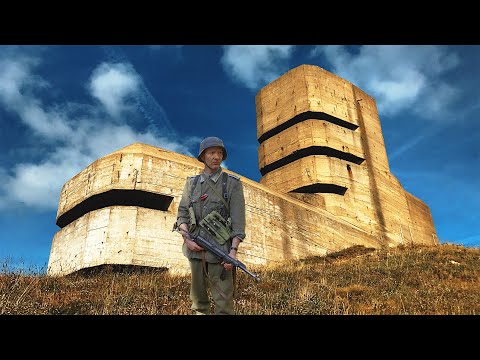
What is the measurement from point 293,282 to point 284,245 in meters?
6.28

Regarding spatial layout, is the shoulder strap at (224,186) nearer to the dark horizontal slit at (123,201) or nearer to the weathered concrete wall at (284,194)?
the weathered concrete wall at (284,194)

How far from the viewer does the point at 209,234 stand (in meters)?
3.79

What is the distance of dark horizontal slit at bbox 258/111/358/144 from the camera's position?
77.4ft

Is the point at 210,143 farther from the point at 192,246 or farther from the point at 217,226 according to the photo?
the point at 192,246

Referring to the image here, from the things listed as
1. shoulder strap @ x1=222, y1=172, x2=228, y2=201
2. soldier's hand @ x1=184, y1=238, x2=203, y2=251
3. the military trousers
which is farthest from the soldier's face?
the military trousers

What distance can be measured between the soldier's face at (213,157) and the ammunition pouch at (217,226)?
466mm

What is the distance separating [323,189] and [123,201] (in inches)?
513

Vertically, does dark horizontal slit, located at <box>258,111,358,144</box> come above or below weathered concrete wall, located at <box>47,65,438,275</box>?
above

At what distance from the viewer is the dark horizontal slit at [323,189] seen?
22188 mm

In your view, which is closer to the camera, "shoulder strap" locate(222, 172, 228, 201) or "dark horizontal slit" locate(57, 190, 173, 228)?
"shoulder strap" locate(222, 172, 228, 201)

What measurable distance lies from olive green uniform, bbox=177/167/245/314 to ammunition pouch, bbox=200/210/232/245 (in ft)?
0.13

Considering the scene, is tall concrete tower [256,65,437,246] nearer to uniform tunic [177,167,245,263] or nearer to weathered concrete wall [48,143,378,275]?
weathered concrete wall [48,143,378,275]

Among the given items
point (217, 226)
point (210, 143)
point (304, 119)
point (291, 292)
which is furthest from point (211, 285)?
point (304, 119)
